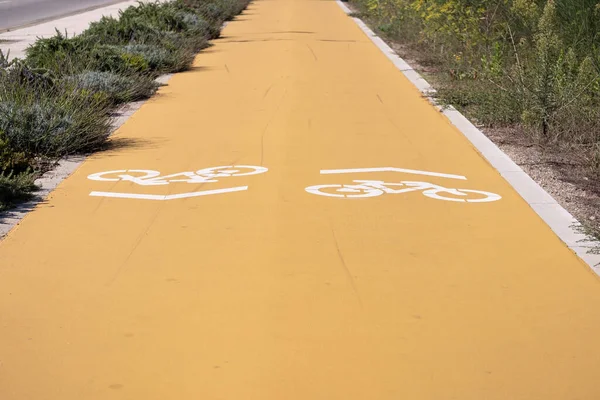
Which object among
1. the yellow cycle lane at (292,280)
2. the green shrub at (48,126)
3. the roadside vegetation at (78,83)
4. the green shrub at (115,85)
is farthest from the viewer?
the green shrub at (115,85)

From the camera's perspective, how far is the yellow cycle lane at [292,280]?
224 inches

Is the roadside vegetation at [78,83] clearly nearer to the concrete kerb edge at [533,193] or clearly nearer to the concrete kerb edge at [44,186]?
the concrete kerb edge at [44,186]

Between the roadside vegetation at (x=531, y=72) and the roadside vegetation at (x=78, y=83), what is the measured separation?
16.2 ft

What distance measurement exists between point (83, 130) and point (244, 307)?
19.1ft

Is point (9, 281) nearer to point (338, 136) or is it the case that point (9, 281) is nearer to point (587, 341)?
point (587, 341)

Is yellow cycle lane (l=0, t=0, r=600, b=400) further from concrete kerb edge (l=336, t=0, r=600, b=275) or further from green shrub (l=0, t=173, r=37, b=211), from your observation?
green shrub (l=0, t=173, r=37, b=211)

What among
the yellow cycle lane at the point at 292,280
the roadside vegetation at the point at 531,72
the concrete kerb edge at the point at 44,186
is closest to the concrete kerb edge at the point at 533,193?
the yellow cycle lane at the point at 292,280

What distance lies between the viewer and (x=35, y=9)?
44750 mm

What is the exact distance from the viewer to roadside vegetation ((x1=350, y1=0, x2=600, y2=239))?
41.0 feet

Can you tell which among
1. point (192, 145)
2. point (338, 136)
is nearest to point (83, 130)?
point (192, 145)

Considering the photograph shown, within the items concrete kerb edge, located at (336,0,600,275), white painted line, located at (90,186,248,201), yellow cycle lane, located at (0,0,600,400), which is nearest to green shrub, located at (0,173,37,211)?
yellow cycle lane, located at (0,0,600,400)

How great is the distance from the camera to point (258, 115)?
1485cm

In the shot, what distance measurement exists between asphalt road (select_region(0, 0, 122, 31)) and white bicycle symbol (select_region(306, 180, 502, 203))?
83.5 feet

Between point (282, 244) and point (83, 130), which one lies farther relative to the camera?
point (83, 130)
